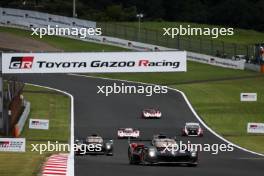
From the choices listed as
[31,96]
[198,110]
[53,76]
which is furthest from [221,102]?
[53,76]

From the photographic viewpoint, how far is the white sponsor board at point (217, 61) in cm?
7569

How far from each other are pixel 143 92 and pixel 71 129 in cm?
1360

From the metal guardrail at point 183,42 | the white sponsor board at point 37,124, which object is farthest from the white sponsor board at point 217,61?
the white sponsor board at point 37,124

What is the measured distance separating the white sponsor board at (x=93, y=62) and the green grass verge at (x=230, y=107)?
5.89 meters

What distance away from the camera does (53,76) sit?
7106cm

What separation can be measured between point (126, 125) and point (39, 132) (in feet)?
16.6

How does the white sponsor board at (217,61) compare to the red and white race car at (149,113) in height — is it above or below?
above

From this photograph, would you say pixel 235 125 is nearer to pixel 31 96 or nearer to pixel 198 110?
pixel 198 110

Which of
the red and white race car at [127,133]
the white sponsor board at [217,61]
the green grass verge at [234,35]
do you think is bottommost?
the red and white race car at [127,133]

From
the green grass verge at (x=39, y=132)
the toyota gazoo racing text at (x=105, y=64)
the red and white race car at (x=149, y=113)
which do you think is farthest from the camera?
the red and white race car at (x=149, y=113)

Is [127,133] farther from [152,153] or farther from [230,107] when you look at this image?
[230,107]

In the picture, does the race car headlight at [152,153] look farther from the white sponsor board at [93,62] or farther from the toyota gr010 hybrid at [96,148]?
the white sponsor board at [93,62]

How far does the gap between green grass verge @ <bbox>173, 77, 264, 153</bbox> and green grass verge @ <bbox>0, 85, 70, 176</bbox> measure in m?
8.88

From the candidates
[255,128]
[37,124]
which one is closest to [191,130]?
[255,128]
